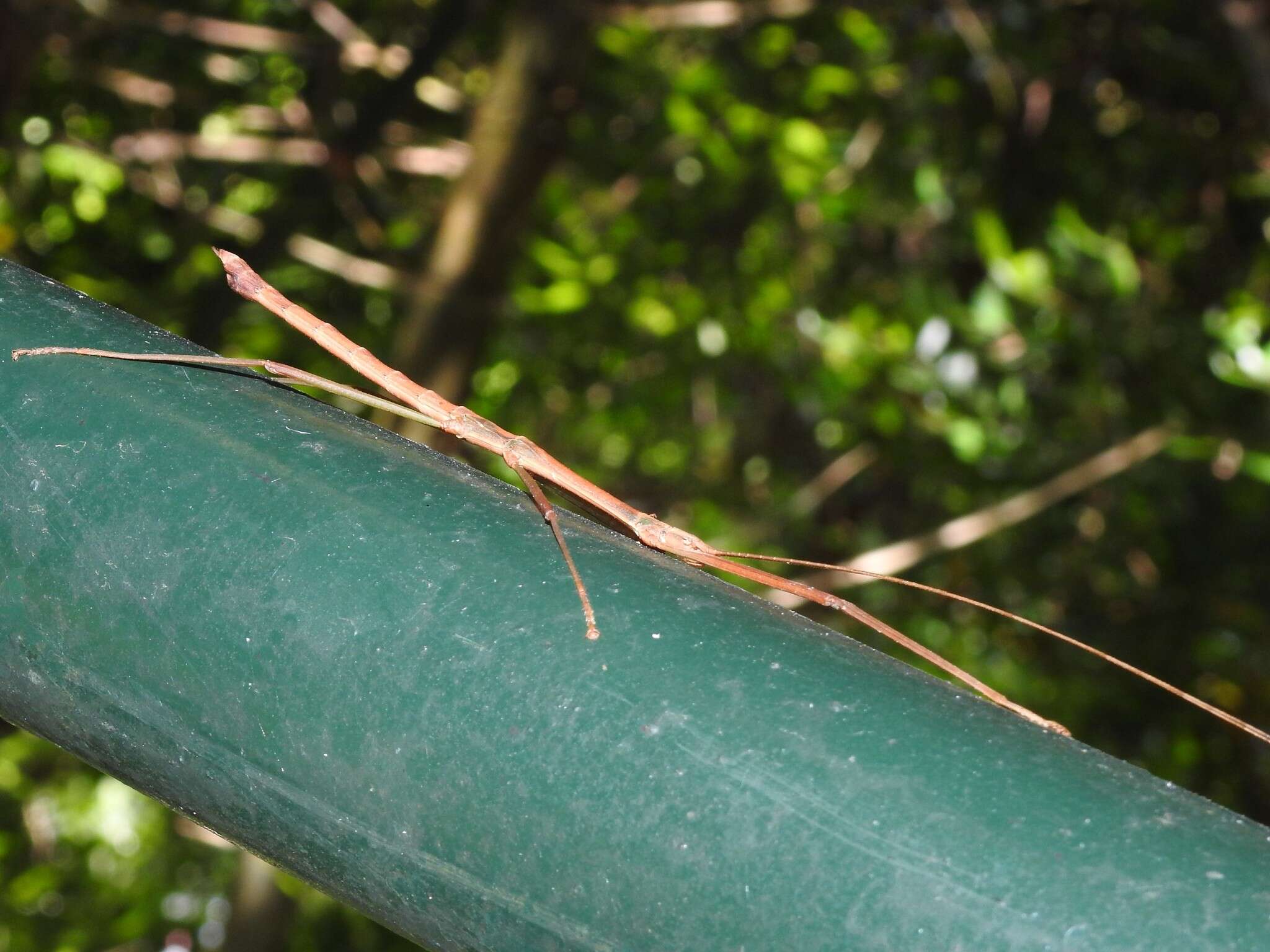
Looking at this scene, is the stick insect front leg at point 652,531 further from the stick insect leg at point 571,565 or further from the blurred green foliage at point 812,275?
the blurred green foliage at point 812,275

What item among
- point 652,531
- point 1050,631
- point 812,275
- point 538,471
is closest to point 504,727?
point 1050,631

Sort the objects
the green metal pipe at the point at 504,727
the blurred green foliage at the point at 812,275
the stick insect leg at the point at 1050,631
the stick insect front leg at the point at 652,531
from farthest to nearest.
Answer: the blurred green foliage at the point at 812,275 → the stick insect front leg at the point at 652,531 → the stick insect leg at the point at 1050,631 → the green metal pipe at the point at 504,727

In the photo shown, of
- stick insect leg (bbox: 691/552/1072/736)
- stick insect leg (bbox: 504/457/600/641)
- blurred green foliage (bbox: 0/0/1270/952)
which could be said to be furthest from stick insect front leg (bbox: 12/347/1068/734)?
blurred green foliage (bbox: 0/0/1270/952)

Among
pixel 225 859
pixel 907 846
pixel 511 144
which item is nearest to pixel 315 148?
pixel 511 144

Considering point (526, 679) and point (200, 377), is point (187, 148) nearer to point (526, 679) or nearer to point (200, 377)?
point (200, 377)

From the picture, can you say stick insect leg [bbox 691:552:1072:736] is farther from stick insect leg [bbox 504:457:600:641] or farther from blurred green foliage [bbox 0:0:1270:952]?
blurred green foliage [bbox 0:0:1270:952]

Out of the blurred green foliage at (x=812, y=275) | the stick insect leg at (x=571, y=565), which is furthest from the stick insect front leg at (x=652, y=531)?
the blurred green foliage at (x=812, y=275)

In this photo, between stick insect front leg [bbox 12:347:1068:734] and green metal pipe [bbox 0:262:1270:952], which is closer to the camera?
green metal pipe [bbox 0:262:1270:952]
